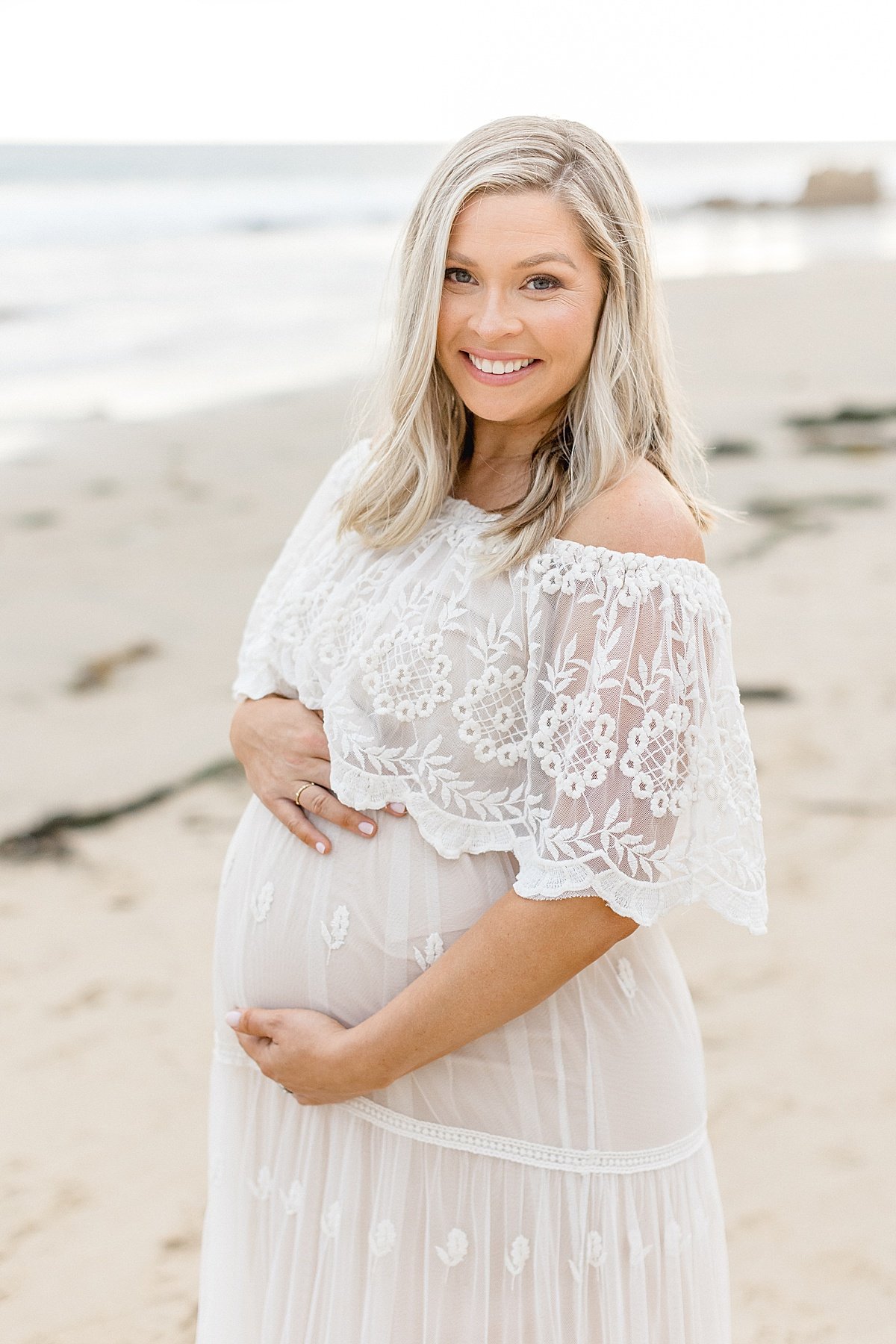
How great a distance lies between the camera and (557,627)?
5.13 ft

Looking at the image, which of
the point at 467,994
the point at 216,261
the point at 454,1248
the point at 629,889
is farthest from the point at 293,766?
the point at 216,261

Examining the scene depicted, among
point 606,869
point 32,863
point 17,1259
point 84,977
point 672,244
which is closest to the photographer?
point 606,869

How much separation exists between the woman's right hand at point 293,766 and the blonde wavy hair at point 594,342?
318mm

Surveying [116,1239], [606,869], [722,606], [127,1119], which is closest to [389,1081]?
[606,869]

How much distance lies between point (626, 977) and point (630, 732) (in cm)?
46

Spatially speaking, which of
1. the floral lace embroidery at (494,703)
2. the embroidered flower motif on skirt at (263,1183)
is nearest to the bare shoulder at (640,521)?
the floral lace embroidery at (494,703)

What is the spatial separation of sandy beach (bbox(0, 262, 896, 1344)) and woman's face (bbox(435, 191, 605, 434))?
1.92 ft

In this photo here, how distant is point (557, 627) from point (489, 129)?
672mm

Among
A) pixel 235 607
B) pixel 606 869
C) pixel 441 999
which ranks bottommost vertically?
pixel 235 607

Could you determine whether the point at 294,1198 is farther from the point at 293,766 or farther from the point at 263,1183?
the point at 293,766

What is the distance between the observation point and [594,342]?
1690mm

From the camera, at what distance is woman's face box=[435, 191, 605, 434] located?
1609 mm

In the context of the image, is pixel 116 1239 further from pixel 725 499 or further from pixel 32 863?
pixel 725 499

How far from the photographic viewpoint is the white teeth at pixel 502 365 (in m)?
1.67
